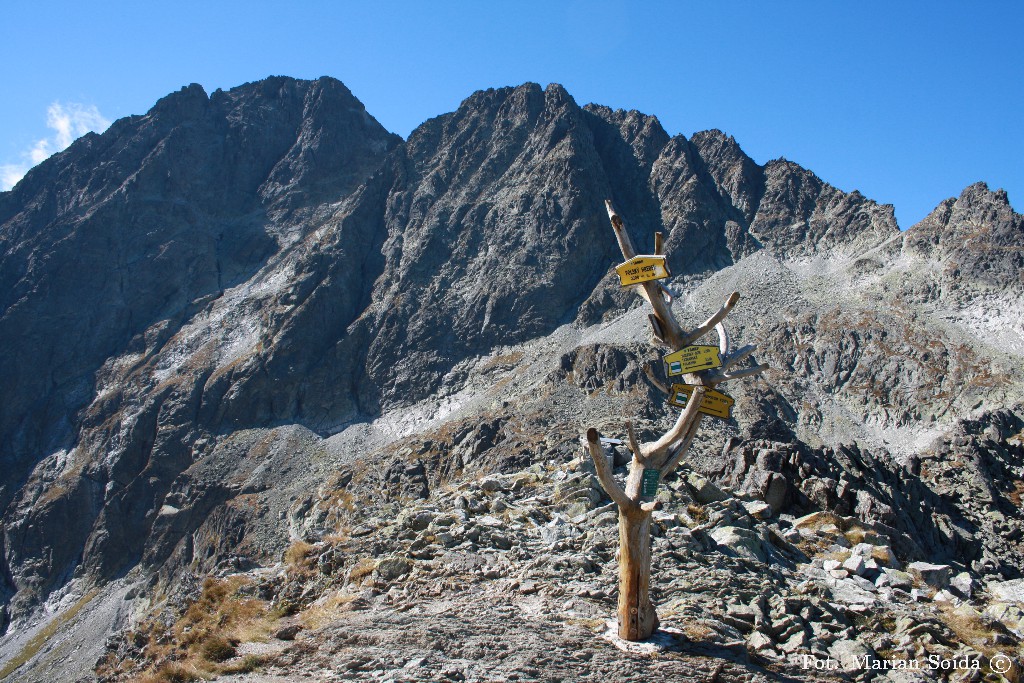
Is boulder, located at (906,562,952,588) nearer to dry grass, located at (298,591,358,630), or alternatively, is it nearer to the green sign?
the green sign

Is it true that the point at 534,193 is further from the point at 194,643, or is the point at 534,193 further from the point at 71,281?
the point at 194,643

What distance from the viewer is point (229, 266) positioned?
146 metres

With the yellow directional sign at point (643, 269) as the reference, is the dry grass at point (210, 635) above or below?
below

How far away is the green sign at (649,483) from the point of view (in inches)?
476

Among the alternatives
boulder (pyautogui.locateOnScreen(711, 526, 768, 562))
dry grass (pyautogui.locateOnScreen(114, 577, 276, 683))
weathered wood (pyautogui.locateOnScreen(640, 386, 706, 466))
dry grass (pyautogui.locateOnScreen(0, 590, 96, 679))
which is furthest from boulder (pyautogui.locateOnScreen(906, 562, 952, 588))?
dry grass (pyautogui.locateOnScreen(0, 590, 96, 679))

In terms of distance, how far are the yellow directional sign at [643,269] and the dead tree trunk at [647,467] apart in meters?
0.18

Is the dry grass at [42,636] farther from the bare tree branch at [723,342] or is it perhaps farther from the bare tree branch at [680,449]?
the bare tree branch at [723,342]

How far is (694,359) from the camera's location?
1203cm

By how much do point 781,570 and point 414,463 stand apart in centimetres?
6724

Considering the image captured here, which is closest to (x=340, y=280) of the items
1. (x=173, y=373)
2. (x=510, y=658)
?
(x=173, y=373)

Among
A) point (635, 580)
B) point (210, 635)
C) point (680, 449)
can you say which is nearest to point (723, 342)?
point (680, 449)

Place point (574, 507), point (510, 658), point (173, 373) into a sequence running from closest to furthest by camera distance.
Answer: point (510, 658)
point (574, 507)
point (173, 373)

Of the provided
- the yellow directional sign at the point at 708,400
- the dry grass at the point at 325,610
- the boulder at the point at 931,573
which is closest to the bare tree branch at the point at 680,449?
the yellow directional sign at the point at 708,400

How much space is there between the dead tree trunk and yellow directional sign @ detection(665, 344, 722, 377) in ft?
1.29
